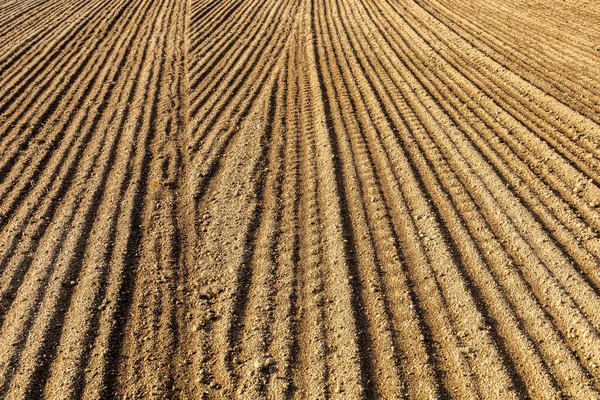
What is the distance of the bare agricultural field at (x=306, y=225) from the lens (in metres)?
4.87

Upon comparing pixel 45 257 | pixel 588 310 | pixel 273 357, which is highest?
pixel 45 257

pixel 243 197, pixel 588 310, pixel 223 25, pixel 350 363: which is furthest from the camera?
pixel 223 25

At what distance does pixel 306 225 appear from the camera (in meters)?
6.75

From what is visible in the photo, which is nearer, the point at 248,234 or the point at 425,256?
the point at 425,256

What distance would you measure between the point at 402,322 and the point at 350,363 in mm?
796

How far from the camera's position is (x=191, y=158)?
852 centimetres

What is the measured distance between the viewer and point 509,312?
5.27 m

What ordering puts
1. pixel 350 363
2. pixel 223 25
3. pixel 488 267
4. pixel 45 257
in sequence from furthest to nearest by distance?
pixel 223 25, pixel 45 257, pixel 488 267, pixel 350 363

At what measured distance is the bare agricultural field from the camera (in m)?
4.87

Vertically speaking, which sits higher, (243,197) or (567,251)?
(243,197)

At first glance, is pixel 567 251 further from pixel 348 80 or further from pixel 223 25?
pixel 223 25

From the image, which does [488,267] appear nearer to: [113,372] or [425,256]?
[425,256]

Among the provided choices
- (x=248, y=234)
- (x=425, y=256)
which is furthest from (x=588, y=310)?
(x=248, y=234)

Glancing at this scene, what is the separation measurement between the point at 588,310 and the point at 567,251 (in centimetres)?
98
